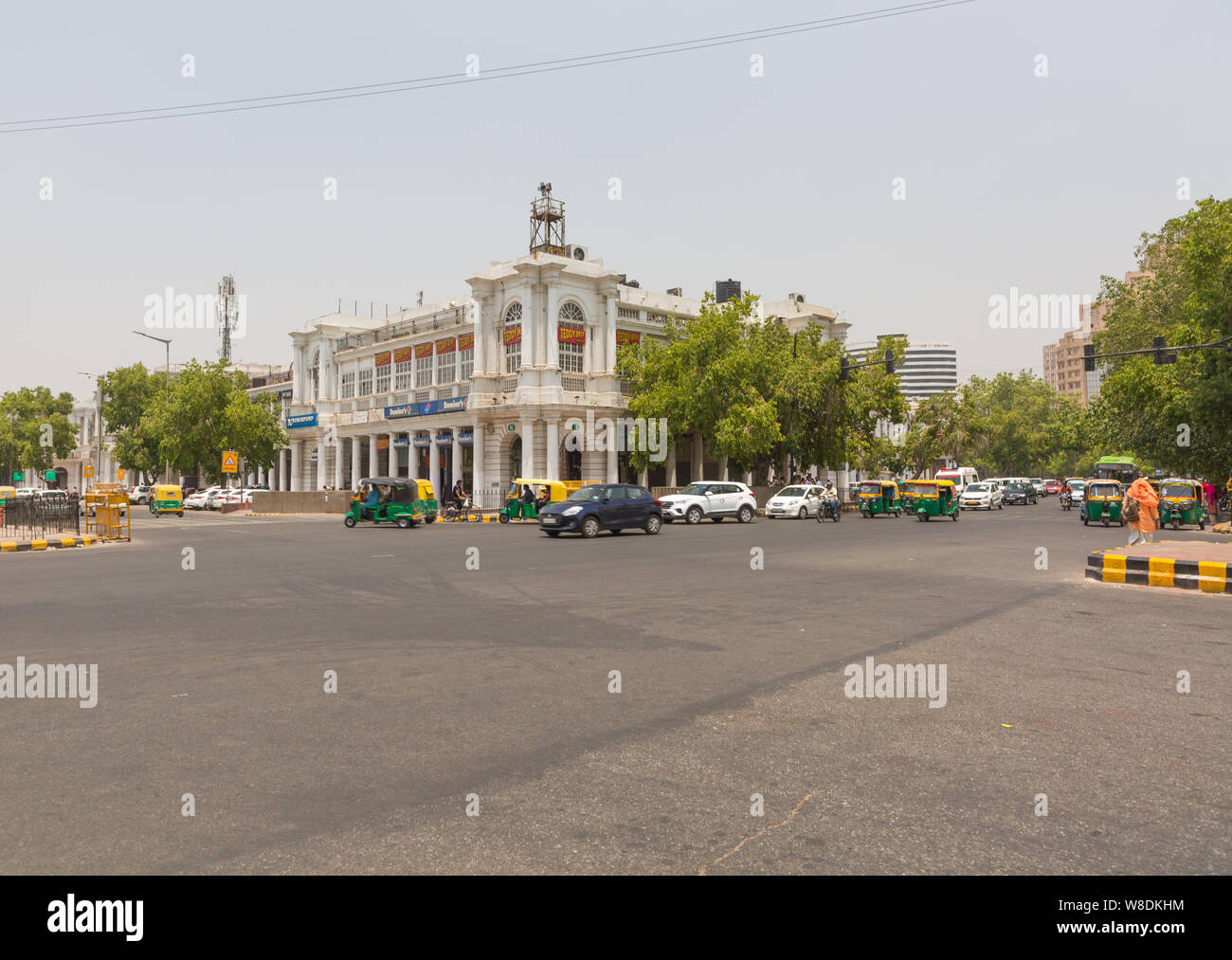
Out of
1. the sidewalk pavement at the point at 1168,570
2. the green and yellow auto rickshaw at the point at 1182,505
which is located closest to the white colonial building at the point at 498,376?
the green and yellow auto rickshaw at the point at 1182,505

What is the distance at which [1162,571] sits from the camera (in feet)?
42.2

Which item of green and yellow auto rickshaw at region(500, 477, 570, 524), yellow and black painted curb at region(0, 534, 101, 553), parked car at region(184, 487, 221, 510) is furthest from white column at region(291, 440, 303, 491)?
yellow and black painted curb at region(0, 534, 101, 553)

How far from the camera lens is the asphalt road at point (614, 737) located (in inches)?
135

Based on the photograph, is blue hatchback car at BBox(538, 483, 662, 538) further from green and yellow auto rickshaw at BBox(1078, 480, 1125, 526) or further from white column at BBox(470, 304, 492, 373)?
white column at BBox(470, 304, 492, 373)

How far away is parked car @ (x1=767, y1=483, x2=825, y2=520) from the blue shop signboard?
19991mm

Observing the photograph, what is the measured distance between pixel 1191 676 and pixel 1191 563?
23.9ft

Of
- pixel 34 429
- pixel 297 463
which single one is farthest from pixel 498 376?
pixel 34 429

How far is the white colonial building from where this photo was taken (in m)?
46.2

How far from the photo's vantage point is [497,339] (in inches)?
1907

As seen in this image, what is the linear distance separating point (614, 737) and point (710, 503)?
30071mm

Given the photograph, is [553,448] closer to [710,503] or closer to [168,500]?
[710,503]

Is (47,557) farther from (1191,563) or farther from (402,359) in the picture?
(402,359)

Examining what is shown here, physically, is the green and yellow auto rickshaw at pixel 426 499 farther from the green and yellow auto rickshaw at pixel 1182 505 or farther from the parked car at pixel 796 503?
the green and yellow auto rickshaw at pixel 1182 505

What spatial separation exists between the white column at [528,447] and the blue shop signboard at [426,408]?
14.9 ft
